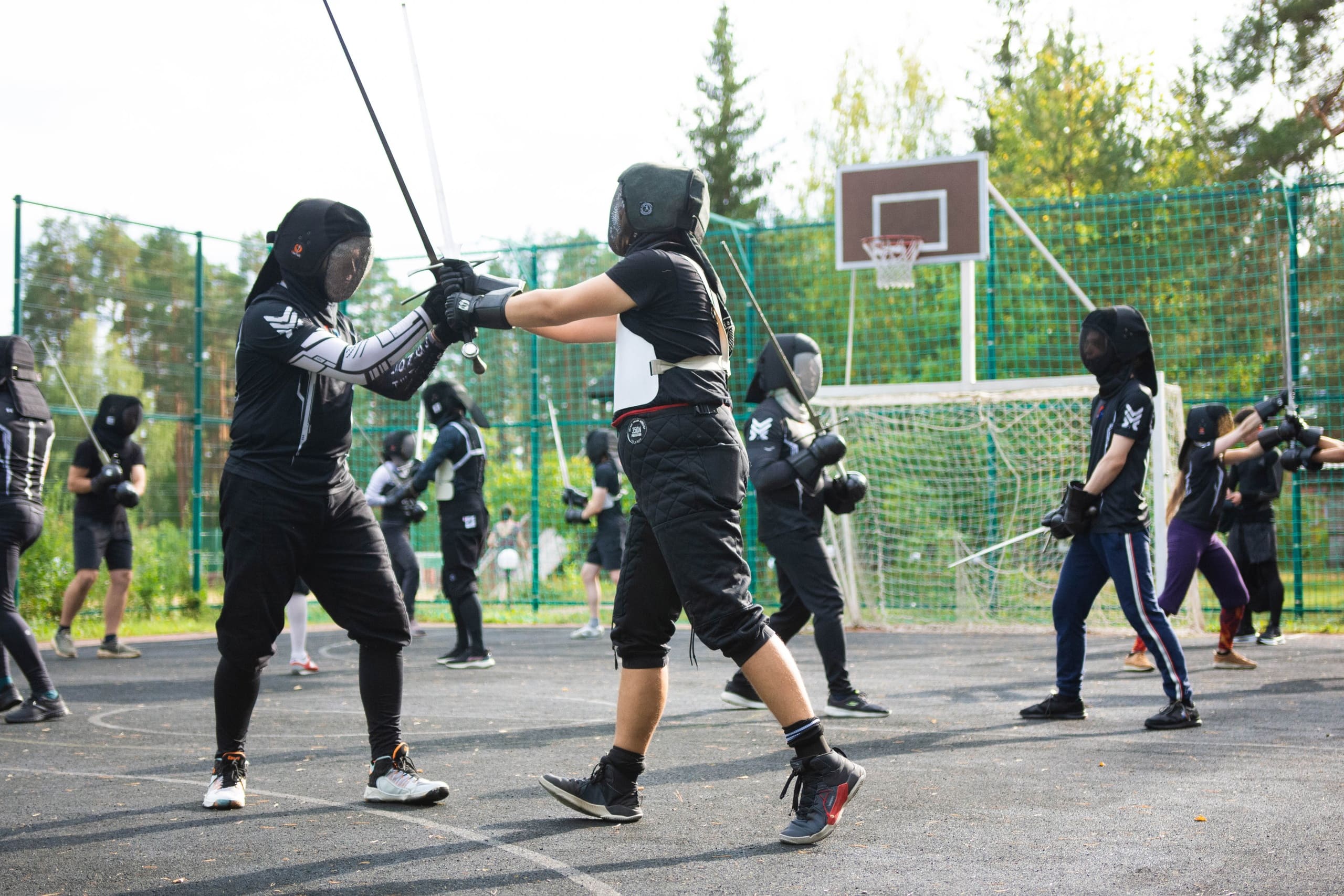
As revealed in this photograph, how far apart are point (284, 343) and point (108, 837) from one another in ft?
5.48

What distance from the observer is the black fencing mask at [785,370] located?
6.72 m

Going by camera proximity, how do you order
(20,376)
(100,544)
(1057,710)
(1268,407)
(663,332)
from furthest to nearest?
(100,544) → (1268,407) → (20,376) → (1057,710) → (663,332)

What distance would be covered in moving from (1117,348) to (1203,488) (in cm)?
298

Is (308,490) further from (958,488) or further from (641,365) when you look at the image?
(958,488)

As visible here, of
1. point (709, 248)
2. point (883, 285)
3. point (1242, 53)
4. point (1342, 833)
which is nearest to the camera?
point (1342, 833)

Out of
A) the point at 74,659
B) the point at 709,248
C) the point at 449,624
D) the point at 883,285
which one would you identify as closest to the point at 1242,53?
the point at 709,248

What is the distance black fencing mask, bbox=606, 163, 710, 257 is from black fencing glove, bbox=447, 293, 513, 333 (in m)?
0.49

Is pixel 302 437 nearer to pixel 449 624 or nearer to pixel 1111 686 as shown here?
pixel 1111 686

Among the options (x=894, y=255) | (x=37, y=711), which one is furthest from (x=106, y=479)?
(x=894, y=255)

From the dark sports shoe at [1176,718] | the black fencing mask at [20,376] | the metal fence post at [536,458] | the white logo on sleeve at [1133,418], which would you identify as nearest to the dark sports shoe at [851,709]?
the dark sports shoe at [1176,718]

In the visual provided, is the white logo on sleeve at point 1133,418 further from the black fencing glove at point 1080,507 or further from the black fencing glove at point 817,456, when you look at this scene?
the black fencing glove at point 817,456

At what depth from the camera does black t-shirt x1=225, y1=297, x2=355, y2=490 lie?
431 centimetres

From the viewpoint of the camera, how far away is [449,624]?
15398 millimetres

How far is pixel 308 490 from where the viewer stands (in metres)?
4.37
